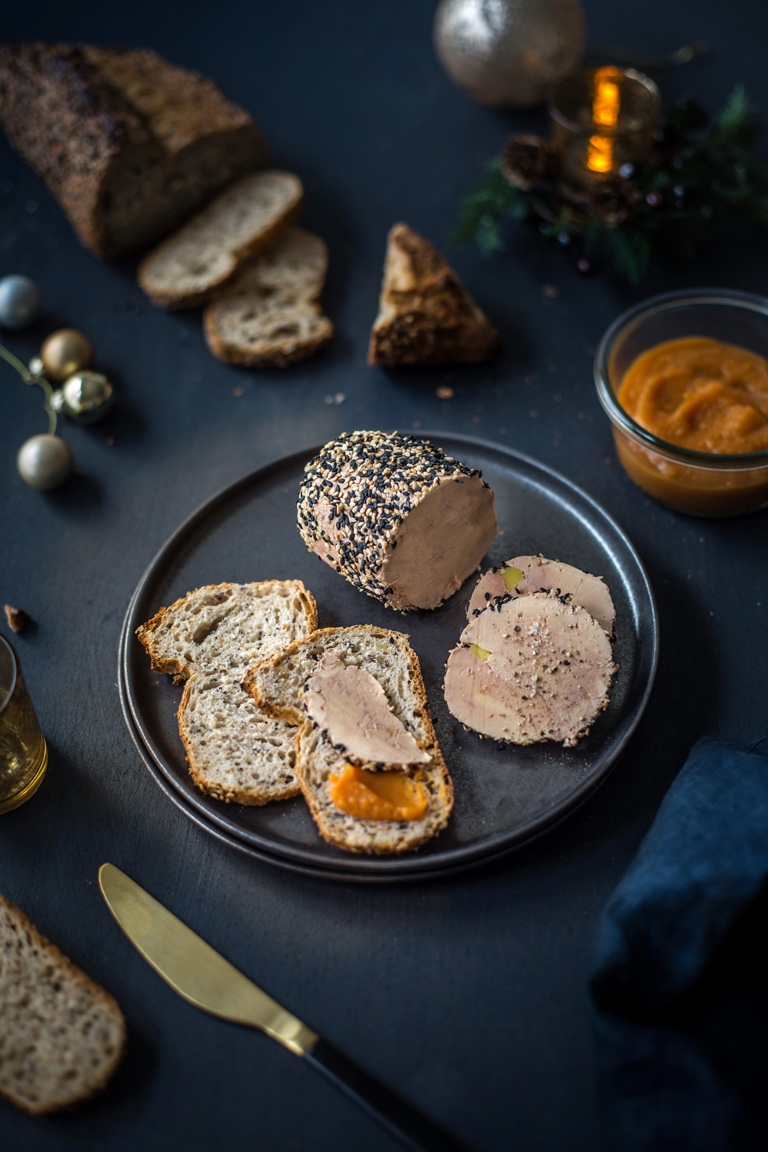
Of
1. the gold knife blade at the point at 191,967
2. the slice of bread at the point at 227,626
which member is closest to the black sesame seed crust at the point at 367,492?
the slice of bread at the point at 227,626

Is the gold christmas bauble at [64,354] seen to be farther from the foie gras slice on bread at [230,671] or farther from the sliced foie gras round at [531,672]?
the sliced foie gras round at [531,672]

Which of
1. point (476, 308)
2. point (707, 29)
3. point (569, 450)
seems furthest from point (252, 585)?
point (707, 29)

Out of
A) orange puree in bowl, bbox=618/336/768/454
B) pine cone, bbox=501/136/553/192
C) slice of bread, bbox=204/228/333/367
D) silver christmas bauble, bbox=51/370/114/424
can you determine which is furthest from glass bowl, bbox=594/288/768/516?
silver christmas bauble, bbox=51/370/114/424

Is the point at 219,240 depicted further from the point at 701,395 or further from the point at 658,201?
the point at 701,395

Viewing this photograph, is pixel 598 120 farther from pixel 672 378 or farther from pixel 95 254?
pixel 95 254

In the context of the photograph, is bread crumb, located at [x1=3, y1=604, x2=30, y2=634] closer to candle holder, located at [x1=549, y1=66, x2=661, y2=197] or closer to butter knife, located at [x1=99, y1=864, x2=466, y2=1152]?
butter knife, located at [x1=99, y1=864, x2=466, y2=1152]

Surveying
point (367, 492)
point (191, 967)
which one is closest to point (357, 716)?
point (367, 492)
